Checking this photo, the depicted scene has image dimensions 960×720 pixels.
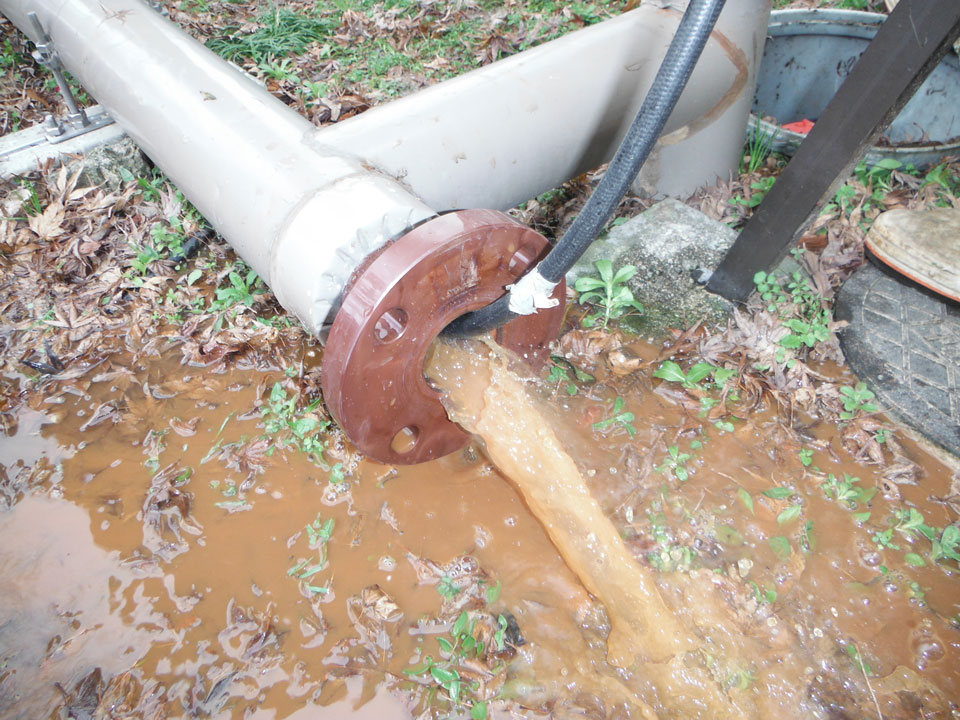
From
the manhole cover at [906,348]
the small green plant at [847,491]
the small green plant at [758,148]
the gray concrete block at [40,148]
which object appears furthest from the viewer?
the small green plant at [758,148]

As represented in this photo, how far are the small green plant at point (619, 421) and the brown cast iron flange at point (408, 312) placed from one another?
62 centimetres

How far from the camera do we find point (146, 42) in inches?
85.1

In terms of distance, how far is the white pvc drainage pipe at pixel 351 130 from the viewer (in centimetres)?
166

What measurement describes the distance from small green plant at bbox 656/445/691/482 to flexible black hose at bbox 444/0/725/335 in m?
0.90

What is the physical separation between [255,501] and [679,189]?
2424 millimetres

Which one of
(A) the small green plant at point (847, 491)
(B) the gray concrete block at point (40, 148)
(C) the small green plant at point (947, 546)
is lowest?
(B) the gray concrete block at point (40, 148)

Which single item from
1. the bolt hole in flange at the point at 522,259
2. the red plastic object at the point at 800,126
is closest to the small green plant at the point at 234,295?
the bolt hole in flange at the point at 522,259

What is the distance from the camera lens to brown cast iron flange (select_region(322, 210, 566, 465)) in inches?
60.4

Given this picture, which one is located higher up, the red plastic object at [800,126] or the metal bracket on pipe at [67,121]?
the red plastic object at [800,126]

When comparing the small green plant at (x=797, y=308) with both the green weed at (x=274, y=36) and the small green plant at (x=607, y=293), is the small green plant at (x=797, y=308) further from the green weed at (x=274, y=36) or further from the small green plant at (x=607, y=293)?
the green weed at (x=274, y=36)

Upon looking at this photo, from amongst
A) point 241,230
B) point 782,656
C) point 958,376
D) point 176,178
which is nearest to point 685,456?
point 782,656

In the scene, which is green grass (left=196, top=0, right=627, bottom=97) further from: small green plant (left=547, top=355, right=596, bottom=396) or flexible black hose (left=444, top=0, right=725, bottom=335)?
flexible black hose (left=444, top=0, right=725, bottom=335)

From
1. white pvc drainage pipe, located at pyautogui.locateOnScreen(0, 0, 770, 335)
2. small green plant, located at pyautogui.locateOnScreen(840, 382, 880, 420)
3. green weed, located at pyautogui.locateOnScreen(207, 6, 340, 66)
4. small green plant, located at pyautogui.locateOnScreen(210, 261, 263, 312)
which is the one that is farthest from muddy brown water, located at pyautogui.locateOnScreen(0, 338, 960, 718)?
green weed, located at pyautogui.locateOnScreen(207, 6, 340, 66)

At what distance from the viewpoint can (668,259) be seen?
2.84 m
